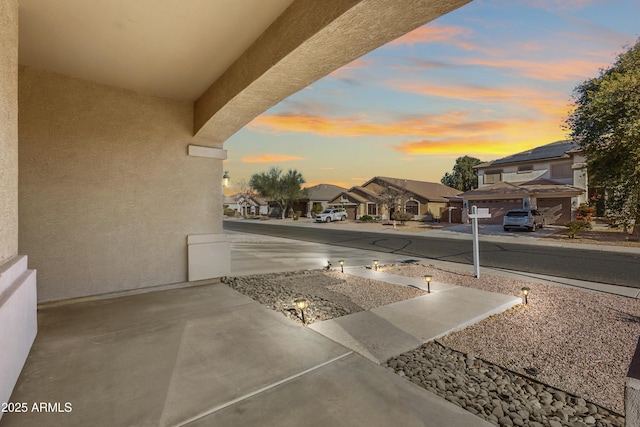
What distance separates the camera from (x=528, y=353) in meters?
3.35

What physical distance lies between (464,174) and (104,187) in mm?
58599

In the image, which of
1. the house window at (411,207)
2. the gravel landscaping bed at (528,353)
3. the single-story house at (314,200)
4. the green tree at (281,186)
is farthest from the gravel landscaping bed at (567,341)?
the green tree at (281,186)

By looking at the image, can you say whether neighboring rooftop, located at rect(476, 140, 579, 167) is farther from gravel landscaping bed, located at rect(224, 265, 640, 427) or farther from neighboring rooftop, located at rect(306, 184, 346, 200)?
gravel landscaping bed, located at rect(224, 265, 640, 427)

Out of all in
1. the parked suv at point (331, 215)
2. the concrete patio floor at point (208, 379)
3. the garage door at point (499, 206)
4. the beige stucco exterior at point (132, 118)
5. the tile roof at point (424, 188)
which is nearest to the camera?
the concrete patio floor at point (208, 379)

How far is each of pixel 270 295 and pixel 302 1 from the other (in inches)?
181

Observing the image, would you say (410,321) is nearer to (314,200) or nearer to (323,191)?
(314,200)

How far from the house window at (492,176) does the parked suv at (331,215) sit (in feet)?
54.1

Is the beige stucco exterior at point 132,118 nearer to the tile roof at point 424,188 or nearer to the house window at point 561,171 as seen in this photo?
the tile roof at point 424,188

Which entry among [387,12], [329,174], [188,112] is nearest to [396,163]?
[329,174]

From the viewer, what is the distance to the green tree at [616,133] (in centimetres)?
1313

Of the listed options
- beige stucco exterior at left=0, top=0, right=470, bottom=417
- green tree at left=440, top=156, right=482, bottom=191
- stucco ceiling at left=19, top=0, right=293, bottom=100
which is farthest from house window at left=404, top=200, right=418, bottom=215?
stucco ceiling at left=19, top=0, right=293, bottom=100

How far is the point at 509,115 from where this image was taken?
50.0ft

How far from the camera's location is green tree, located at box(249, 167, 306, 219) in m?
44.1

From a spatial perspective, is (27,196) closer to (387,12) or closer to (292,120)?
(387,12)
